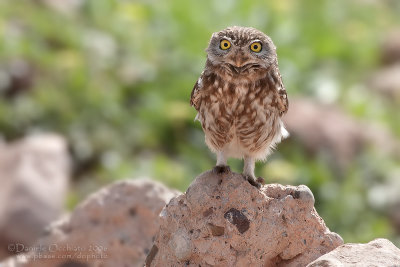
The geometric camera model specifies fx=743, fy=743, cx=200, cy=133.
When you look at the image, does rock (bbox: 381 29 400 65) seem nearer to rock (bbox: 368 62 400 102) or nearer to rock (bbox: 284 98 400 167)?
rock (bbox: 368 62 400 102)

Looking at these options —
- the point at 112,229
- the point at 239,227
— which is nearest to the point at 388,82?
the point at 112,229

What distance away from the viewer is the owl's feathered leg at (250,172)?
562cm

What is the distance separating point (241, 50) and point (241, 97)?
1.47 ft

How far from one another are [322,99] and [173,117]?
11.3ft

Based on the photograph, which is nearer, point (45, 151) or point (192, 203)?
point (192, 203)

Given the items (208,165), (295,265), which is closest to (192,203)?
(295,265)

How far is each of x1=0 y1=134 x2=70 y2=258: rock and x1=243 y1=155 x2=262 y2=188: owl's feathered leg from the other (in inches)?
213

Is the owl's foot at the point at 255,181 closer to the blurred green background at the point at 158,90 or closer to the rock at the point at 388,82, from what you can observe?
the blurred green background at the point at 158,90

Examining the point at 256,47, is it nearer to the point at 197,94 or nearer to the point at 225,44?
the point at 225,44

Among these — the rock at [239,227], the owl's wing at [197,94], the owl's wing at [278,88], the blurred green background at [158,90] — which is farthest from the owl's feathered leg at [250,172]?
the blurred green background at [158,90]

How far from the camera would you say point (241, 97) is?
5590mm

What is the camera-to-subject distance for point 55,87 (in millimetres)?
14414

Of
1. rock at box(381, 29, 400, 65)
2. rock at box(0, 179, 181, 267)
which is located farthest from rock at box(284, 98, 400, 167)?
rock at box(0, 179, 181, 267)

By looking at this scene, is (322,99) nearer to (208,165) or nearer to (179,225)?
(208,165)
